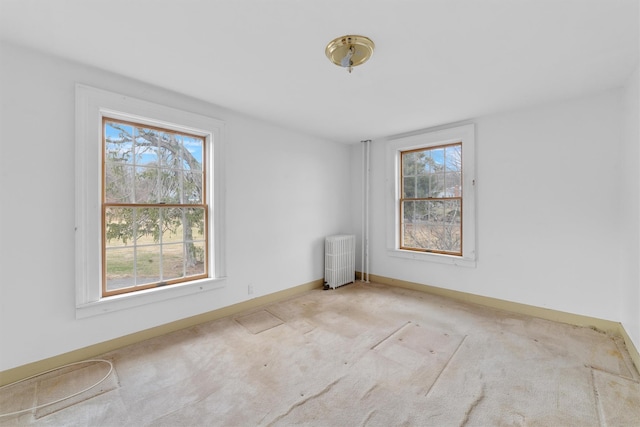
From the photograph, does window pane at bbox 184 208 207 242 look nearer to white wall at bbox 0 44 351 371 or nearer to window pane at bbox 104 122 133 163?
white wall at bbox 0 44 351 371

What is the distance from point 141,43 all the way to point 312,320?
2.91 metres

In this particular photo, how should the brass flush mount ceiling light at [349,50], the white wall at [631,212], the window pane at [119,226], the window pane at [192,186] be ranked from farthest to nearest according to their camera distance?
the window pane at [192,186] < the window pane at [119,226] < the white wall at [631,212] < the brass flush mount ceiling light at [349,50]

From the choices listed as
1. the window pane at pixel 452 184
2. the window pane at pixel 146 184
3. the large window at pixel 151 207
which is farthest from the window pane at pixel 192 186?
the window pane at pixel 452 184

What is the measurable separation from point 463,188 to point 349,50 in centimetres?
254

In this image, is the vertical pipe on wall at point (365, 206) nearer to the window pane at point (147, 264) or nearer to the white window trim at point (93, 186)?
the white window trim at point (93, 186)

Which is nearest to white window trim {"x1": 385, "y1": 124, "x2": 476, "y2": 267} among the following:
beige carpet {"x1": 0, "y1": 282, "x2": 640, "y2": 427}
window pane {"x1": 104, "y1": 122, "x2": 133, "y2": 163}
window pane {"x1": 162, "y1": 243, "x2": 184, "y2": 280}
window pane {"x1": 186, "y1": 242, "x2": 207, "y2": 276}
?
beige carpet {"x1": 0, "y1": 282, "x2": 640, "y2": 427}

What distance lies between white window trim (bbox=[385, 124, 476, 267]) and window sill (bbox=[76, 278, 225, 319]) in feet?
8.69

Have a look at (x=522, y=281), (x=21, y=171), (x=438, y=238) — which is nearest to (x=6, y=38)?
(x=21, y=171)

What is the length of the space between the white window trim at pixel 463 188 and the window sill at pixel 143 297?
265cm

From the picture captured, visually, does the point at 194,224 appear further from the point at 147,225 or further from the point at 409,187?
Answer: the point at 409,187

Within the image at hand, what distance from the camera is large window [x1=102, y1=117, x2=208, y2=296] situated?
246 cm

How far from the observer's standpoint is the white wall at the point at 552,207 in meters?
2.71

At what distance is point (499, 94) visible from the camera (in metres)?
2.74

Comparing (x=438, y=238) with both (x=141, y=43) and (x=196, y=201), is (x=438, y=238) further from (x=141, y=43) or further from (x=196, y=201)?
(x=141, y=43)
